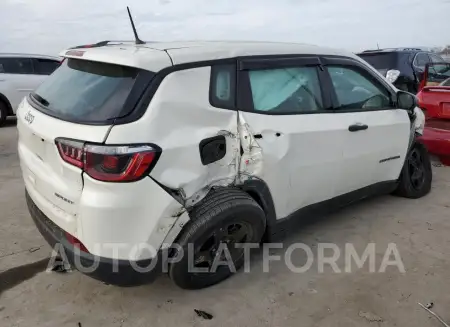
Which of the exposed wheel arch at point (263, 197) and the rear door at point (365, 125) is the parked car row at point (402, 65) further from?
the exposed wheel arch at point (263, 197)

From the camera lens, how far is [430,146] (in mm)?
5457

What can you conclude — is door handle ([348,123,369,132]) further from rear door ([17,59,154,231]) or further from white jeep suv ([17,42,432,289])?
rear door ([17,59,154,231])

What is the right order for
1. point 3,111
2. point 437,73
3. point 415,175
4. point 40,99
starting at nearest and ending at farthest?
point 40,99 → point 415,175 → point 437,73 → point 3,111

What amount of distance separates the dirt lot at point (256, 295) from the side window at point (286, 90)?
117 cm

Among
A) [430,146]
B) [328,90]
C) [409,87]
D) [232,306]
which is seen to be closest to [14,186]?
[232,306]

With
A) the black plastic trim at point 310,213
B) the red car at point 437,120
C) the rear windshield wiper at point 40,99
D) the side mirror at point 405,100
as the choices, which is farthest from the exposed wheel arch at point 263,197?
the red car at point 437,120

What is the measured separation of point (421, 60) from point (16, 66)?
9075mm

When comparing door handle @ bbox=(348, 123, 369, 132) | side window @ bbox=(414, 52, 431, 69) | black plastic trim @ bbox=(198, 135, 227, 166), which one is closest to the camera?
black plastic trim @ bbox=(198, 135, 227, 166)

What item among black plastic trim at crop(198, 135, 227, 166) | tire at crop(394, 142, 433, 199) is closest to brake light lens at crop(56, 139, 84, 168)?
black plastic trim at crop(198, 135, 227, 166)

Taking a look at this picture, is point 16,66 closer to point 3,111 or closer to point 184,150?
point 3,111

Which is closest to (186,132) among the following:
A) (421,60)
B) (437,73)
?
(437,73)

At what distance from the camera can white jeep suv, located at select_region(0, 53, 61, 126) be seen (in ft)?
29.4

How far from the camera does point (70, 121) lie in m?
2.46

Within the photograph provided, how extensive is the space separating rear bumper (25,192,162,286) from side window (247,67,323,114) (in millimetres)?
1245
